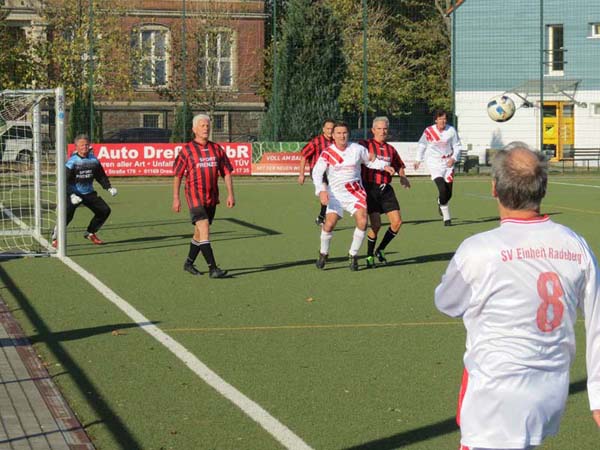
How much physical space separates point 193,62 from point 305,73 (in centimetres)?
741

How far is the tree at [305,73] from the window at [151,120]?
29.0 feet

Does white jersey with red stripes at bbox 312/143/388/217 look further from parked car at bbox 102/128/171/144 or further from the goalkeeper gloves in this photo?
parked car at bbox 102/128/171/144

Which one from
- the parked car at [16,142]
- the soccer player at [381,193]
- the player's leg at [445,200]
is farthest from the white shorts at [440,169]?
the parked car at [16,142]

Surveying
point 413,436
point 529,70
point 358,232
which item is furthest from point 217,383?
point 529,70

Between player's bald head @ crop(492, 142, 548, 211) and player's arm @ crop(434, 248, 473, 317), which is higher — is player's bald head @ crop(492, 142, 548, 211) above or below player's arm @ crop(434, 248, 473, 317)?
above

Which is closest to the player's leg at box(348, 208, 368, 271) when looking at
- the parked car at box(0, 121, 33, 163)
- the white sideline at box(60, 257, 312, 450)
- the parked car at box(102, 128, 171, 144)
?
the white sideline at box(60, 257, 312, 450)

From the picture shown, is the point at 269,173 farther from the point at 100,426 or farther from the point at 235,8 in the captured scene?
the point at 100,426

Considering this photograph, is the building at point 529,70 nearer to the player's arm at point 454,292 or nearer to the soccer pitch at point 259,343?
the soccer pitch at point 259,343

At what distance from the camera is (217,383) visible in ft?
25.6

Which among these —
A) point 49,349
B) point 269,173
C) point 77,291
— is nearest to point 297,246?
point 77,291

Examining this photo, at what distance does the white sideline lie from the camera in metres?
6.42

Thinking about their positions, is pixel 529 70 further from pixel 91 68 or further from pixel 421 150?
pixel 421 150

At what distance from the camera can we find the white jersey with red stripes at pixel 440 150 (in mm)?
20562

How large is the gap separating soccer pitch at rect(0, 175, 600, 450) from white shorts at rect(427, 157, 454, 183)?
6.43 ft
